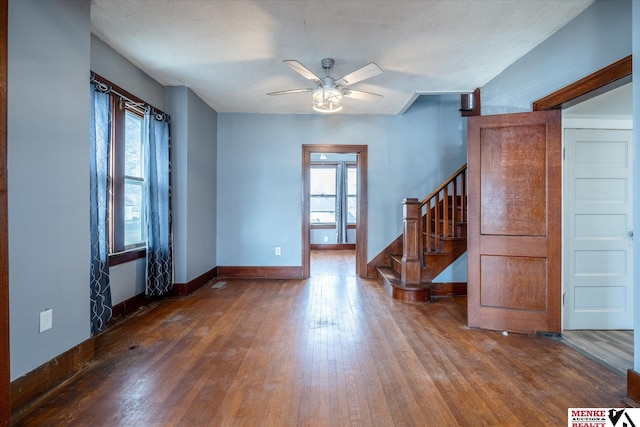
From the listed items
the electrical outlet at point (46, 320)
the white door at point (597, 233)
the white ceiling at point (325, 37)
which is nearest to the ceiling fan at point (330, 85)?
the white ceiling at point (325, 37)

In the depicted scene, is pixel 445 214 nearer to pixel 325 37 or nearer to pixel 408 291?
pixel 408 291

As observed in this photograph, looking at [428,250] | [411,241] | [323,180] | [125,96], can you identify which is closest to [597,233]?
[428,250]

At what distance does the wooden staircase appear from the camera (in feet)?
12.6

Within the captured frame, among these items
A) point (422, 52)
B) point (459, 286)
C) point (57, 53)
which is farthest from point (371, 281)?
point (57, 53)

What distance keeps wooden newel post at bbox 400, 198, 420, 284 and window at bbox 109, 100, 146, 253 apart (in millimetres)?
3111

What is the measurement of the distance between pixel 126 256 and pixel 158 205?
674mm

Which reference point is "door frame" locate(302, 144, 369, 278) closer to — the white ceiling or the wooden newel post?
the wooden newel post

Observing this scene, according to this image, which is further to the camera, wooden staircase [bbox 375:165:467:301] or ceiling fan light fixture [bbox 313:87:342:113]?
wooden staircase [bbox 375:165:467:301]

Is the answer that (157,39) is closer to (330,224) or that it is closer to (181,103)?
(181,103)

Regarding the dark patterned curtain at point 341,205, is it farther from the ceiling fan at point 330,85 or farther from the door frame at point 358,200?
the ceiling fan at point 330,85

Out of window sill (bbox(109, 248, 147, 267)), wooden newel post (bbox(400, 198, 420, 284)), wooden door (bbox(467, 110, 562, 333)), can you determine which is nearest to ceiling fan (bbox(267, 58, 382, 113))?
wooden door (bbox(467, 110, 562, 333))

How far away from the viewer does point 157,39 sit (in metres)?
2.72

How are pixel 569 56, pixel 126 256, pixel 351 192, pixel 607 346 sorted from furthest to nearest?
pixel 351 192, pixel 126 256, pixel 607 346, pixel 569 56

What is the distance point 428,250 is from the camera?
13.2 ft
